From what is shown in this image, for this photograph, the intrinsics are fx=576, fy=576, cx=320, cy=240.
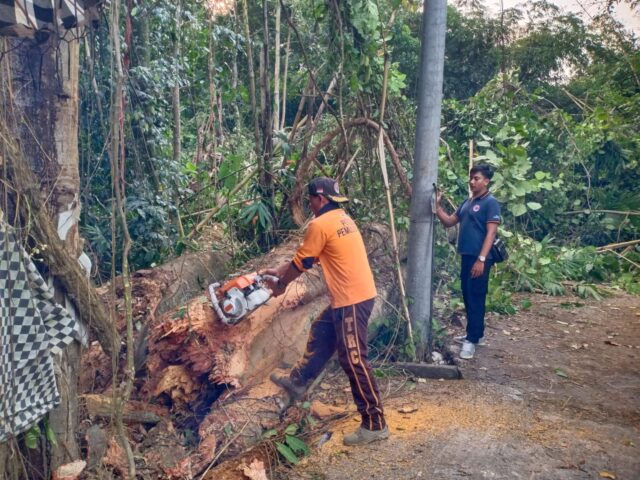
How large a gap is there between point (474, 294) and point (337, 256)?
7.39 feet

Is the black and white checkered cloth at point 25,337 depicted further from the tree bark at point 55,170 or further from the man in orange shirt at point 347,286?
the man in orange shirt at point 347,286

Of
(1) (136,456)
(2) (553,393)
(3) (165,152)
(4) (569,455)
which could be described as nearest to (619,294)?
(2) (553,393)

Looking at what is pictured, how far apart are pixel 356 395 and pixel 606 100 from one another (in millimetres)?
10545

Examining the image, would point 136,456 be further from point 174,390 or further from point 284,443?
point 284,443

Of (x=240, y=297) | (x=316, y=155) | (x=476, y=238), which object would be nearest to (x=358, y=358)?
(x=240, y=297)

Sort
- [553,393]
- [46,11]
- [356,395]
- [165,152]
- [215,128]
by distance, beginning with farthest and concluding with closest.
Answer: [215,128]
[165,152]
[553,393]
[356,395]
[46,11]

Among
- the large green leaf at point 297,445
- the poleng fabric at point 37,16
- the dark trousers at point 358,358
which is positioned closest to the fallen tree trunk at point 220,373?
the large green leaf at point 297,445

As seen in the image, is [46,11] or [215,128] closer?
[46,11]

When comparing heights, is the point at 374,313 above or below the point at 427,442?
above

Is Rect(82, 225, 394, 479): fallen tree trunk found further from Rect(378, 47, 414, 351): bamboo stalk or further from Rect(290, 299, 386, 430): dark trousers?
Rect(378, 47, 414, 351): bamboo stalk

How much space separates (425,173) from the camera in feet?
18.0

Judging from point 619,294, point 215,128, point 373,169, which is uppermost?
point 215,128

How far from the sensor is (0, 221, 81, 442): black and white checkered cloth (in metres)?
3.09

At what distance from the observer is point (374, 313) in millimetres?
5828
